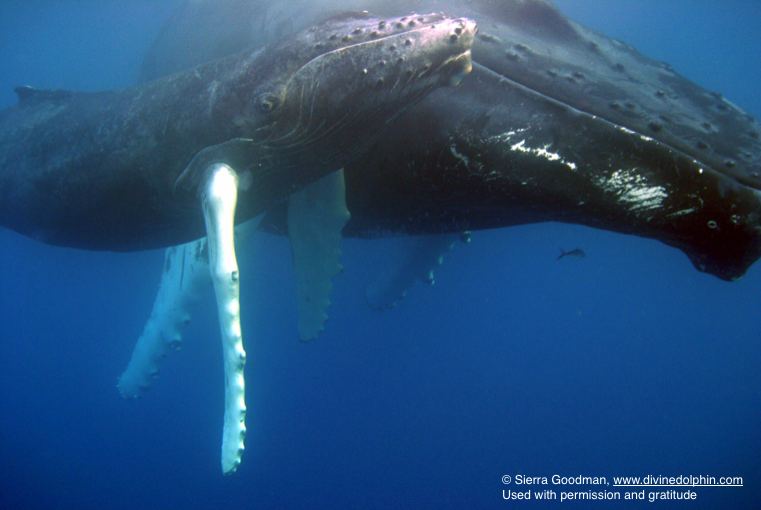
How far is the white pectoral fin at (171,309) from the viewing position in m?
6.75

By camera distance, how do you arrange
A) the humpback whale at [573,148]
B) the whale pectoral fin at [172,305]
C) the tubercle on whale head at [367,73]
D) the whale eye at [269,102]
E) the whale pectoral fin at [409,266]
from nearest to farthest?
the humpback whale at [573,148] < the tubercle on whale head at [367,73] < the whale eye at [269,102] < the whale pectoral fin at [172,305] < the whale pectoral fin at [409,266]

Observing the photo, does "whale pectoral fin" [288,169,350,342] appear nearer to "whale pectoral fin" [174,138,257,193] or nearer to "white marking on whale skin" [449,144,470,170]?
"whale pectoral fin" [174,138,257,193]

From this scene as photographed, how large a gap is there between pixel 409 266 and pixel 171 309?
4277mm

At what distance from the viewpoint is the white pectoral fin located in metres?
6.75

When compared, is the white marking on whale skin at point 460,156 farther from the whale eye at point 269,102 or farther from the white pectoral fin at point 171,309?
the white pectoral fin at point 171,309

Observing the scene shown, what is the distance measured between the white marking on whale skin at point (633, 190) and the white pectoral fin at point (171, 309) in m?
5.73

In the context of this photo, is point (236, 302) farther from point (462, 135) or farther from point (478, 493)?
point (478, 493)

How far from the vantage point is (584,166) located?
288cm

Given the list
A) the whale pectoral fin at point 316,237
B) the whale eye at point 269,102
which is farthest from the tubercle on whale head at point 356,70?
the whale pectoral fin at point 316,237

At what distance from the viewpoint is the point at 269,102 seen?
3.20 m

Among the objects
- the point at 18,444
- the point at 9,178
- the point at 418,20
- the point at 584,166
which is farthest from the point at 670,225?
the point at 18,444

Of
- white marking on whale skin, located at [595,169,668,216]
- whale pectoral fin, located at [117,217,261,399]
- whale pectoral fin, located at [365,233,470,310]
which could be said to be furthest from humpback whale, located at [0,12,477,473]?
whale pectoral fin, located at [365,233,470,310]

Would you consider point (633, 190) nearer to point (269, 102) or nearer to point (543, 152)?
point (543, 152)

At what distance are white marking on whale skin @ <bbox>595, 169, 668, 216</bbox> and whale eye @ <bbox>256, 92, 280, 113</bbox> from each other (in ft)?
8.09
